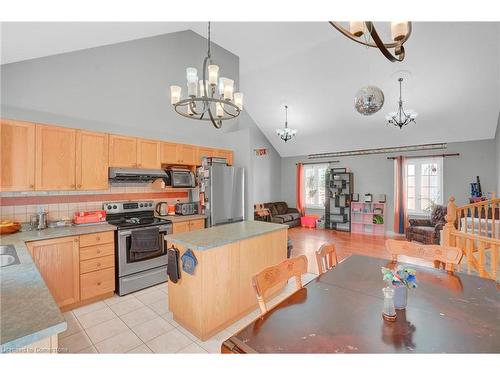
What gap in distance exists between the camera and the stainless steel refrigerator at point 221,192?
400cm

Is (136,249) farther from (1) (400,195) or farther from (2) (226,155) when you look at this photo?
(1) (400,195)

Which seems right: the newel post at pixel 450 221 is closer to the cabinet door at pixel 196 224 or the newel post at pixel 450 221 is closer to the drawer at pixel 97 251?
the cabinet door at pixel 196 224

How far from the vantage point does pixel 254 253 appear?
2.55 m

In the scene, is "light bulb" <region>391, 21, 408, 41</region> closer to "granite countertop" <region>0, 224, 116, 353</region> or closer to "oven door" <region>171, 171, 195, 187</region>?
"granite countertop" <region>0, 224, 116, 353</region>

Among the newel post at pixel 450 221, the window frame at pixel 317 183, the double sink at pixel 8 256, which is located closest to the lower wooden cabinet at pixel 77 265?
the double sink at pixel 8 256

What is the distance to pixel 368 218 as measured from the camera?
7.11 m

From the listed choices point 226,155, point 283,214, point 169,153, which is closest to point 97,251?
point 169,153

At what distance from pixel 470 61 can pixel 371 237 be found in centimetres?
437

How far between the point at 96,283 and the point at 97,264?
22cm

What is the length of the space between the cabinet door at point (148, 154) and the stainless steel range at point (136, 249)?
2.24 ft

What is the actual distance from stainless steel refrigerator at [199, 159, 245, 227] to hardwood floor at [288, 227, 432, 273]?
169 centimetres

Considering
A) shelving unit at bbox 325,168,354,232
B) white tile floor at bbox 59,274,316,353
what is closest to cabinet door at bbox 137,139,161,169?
white tile floor at bbox 59,274,316,353

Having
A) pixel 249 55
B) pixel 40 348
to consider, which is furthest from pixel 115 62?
pixel 40 348

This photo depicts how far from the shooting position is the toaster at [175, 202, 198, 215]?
4.13m
